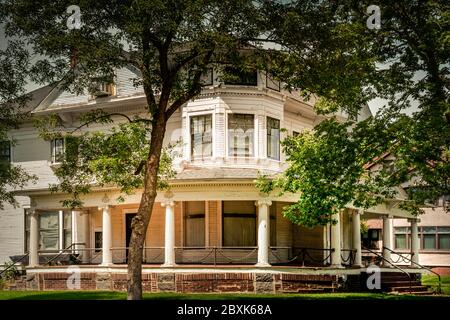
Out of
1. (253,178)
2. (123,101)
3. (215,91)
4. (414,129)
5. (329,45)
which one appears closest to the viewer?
(414,129)

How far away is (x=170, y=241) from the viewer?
93.6 feet

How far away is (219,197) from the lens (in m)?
28.4

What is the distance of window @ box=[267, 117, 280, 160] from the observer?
31.4 meters

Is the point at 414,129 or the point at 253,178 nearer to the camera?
the point at 414,129

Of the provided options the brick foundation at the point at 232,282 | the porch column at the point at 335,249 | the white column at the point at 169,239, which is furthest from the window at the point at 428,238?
the white column at the point at 169,239

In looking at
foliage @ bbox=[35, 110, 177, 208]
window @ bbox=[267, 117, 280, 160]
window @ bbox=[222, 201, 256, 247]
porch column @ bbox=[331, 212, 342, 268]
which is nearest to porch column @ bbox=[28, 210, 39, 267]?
window @ bbox=[222, 201, 256, 247]

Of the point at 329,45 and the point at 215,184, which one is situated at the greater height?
the point at 329,45

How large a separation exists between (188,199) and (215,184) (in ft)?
4.07

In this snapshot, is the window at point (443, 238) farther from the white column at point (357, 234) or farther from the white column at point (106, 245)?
the white column at point (106, 245)

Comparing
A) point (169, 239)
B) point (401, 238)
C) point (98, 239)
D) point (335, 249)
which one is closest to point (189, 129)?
point (169, 239)

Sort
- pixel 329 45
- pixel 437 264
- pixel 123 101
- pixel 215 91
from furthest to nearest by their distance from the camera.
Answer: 1. pixel 437 264
2. pixel 123 101
3. pixel 215 91
4. pixel 329 45

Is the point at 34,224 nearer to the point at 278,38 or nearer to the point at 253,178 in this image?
the point at 253,178

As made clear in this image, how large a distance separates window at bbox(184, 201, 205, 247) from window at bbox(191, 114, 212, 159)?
2.12 meters

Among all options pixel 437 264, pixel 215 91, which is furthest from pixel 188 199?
pixel 437 264
